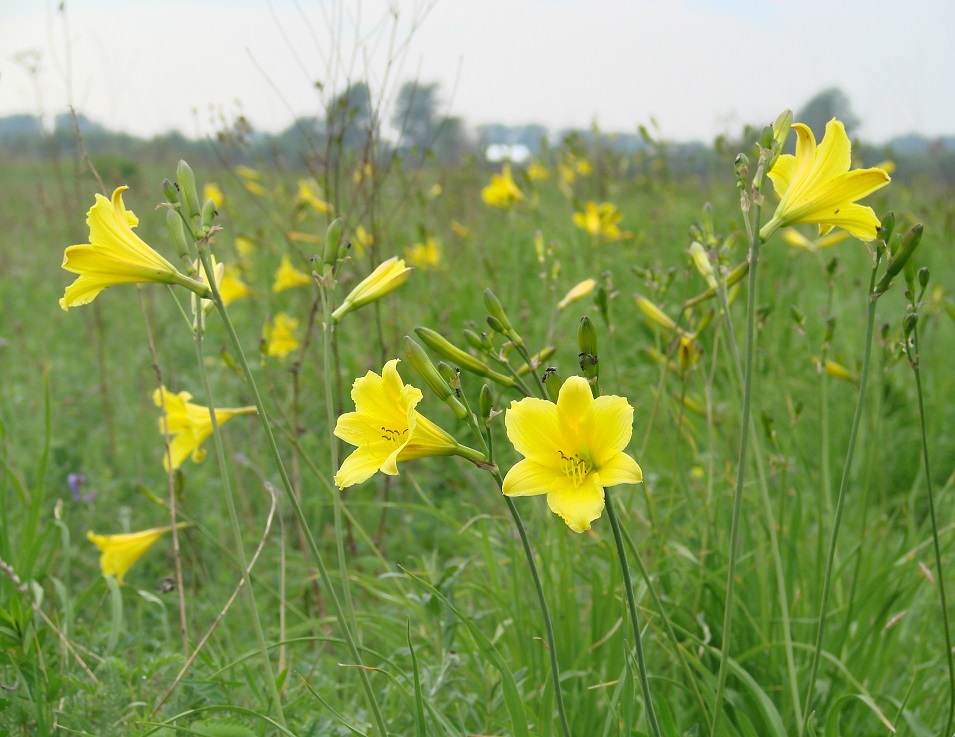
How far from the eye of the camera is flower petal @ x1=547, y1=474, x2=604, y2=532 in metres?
0.92

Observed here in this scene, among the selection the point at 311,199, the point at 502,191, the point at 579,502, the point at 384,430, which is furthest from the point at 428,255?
the point at 579,502

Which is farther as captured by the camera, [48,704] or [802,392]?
[802,392]

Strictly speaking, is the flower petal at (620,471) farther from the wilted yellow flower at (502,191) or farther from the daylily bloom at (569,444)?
the wilted yellow flower at (502,191)

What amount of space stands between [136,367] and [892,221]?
4.06m

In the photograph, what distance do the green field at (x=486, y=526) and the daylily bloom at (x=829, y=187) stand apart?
0.10 m

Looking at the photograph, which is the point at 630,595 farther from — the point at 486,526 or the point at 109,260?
the point at 486,526

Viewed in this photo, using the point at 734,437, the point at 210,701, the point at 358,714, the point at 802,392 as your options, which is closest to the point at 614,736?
the point at 358,714

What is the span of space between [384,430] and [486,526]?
1.05 m

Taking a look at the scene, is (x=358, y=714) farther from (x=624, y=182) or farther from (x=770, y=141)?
(x=624, y=182)

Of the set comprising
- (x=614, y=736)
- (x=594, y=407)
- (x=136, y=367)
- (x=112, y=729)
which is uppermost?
(x=594, y=407)

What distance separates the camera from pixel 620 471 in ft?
3.07

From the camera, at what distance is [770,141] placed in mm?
1117

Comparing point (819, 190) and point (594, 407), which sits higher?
point (819, 190)

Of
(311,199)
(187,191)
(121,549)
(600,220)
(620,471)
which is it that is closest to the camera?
(620,471)
